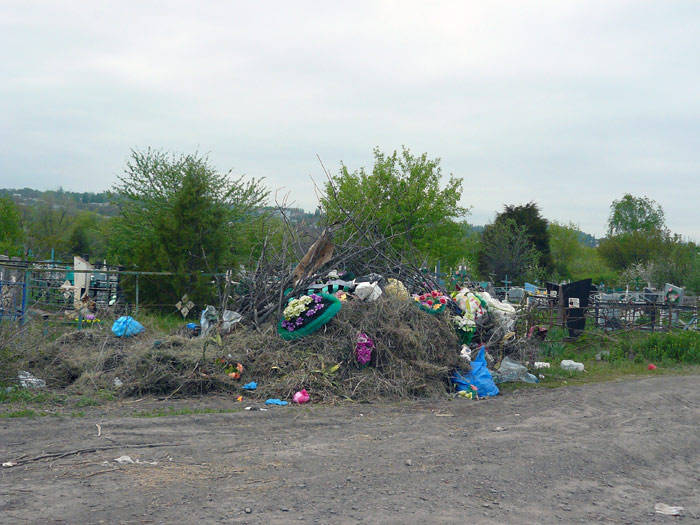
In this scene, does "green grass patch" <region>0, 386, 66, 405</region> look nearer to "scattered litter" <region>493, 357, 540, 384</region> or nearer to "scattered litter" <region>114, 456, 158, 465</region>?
"scattered litter" <region>114, 456, 158, 465</region>

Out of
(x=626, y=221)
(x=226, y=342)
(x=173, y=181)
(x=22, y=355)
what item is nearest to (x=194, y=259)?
(x=226, y=342)

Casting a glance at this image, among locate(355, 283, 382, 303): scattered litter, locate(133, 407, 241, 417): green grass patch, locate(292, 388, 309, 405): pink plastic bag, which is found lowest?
locate(133, 407, 241, 417): green grass patch

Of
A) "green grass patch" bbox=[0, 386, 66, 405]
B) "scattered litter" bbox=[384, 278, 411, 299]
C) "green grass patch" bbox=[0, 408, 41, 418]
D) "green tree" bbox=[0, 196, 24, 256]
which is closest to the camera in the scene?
"green grass patch" bbox=[0, 408, 41, 418]

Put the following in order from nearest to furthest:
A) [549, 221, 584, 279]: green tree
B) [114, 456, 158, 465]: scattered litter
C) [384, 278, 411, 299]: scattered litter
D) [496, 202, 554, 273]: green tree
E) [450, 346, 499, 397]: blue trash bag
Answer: [114, 456, 158, 465]: scattered litter < [450, 346, 499, 397]: blue trash bag < [384, 278, 411, 299]: scattered litter < [496, 202, 554, 273]: green tree < [549, 221, 584, 279]: green tree

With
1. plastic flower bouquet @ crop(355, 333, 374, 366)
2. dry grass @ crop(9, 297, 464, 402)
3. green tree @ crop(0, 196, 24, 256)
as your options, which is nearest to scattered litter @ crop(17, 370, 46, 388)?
dry grass @ crop(9, 297, 464, 402)

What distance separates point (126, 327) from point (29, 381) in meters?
2.19

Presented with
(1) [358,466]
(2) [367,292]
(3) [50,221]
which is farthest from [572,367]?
(3) [50,221]

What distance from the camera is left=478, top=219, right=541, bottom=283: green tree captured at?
39.6 metres

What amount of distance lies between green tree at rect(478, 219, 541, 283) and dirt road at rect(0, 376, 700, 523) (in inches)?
1243

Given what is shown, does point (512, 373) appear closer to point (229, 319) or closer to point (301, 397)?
point (301, 397)

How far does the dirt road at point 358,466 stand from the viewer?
4445 mm

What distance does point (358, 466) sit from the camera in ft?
18.2

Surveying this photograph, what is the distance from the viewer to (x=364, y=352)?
9.34 m

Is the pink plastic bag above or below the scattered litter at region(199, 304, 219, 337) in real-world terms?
below
